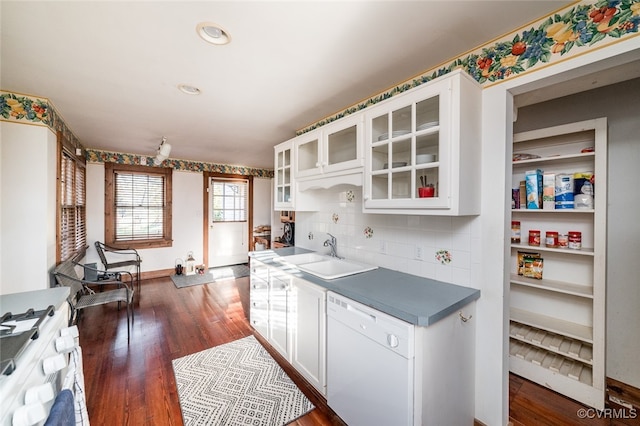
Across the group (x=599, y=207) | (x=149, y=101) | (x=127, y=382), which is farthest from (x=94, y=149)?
(x=599, y=207)

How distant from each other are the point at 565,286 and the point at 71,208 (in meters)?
5.26

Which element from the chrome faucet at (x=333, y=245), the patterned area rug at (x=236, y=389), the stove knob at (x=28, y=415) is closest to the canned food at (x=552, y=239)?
the chrome faucet at (x=333, y=245)

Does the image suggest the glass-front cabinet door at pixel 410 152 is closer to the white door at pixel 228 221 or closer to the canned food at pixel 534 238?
the canned food at pixel 534 238

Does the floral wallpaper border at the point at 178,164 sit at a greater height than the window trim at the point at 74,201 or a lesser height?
greater

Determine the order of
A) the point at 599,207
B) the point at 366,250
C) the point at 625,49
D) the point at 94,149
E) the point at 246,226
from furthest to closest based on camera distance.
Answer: the point at 246,226 → the point at 94,149 → the point at 366,250 → the point at 599,207 → the point at 625,49

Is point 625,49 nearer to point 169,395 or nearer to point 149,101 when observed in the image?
point 149,101

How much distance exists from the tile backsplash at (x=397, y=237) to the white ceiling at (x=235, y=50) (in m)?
1.03

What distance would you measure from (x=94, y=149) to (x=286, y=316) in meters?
4.46

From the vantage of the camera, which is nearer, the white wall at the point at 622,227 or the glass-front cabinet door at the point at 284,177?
the white wall at the point at 622,227

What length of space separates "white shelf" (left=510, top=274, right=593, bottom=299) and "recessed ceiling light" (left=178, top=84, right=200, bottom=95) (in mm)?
2945

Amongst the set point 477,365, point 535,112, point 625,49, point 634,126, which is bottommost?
point 477,365

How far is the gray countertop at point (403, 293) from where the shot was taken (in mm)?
1240

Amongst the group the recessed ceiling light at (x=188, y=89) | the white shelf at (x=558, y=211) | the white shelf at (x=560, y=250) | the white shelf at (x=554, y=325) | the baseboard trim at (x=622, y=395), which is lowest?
the baseboard trim at (x=622, y=395)

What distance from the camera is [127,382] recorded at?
198 cm
